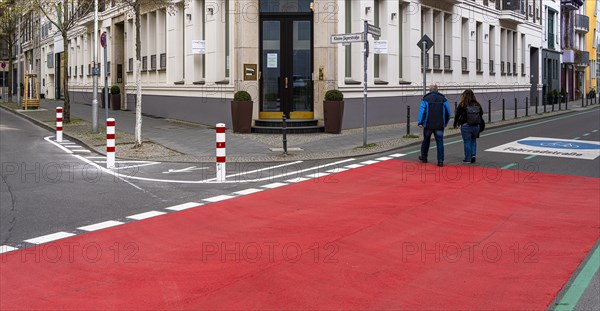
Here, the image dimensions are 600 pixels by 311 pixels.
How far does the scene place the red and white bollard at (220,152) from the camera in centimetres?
1339

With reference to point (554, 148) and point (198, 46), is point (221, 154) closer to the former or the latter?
point (554, 148)

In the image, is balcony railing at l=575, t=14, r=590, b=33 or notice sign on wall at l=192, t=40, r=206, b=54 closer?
notice sign on wall at l=192, t=40, r=206, b=54

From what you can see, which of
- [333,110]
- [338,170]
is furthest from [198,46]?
[338,170]

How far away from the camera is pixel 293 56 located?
2400 centimetres

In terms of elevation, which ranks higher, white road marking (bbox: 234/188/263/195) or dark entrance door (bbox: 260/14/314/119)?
dark entrance door (bbox: 260/14/314/119)

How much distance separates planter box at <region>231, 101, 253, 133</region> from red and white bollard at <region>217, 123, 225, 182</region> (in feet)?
31.0

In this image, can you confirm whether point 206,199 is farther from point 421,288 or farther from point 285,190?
point 421,288

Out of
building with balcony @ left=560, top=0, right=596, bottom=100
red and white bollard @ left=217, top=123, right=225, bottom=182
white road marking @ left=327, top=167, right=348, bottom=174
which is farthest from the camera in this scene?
building with balcony @ left=560, top=0, right=596, bottom=100

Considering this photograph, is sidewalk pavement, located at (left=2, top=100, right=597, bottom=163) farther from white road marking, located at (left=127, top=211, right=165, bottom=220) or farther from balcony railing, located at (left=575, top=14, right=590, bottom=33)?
balcony railing, located at (left=575, top=14, right=590, bottom=33)

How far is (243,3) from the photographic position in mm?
24047

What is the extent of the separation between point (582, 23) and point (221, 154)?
2411 inches

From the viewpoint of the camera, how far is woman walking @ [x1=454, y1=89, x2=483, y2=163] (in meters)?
16.2

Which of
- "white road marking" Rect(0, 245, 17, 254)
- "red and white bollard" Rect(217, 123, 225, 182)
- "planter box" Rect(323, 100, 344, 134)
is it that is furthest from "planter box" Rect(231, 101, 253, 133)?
"white road marking" Rect(0, 245, 17, 254)

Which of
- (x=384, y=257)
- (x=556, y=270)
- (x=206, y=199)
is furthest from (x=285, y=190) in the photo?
(x=556, y=270)
